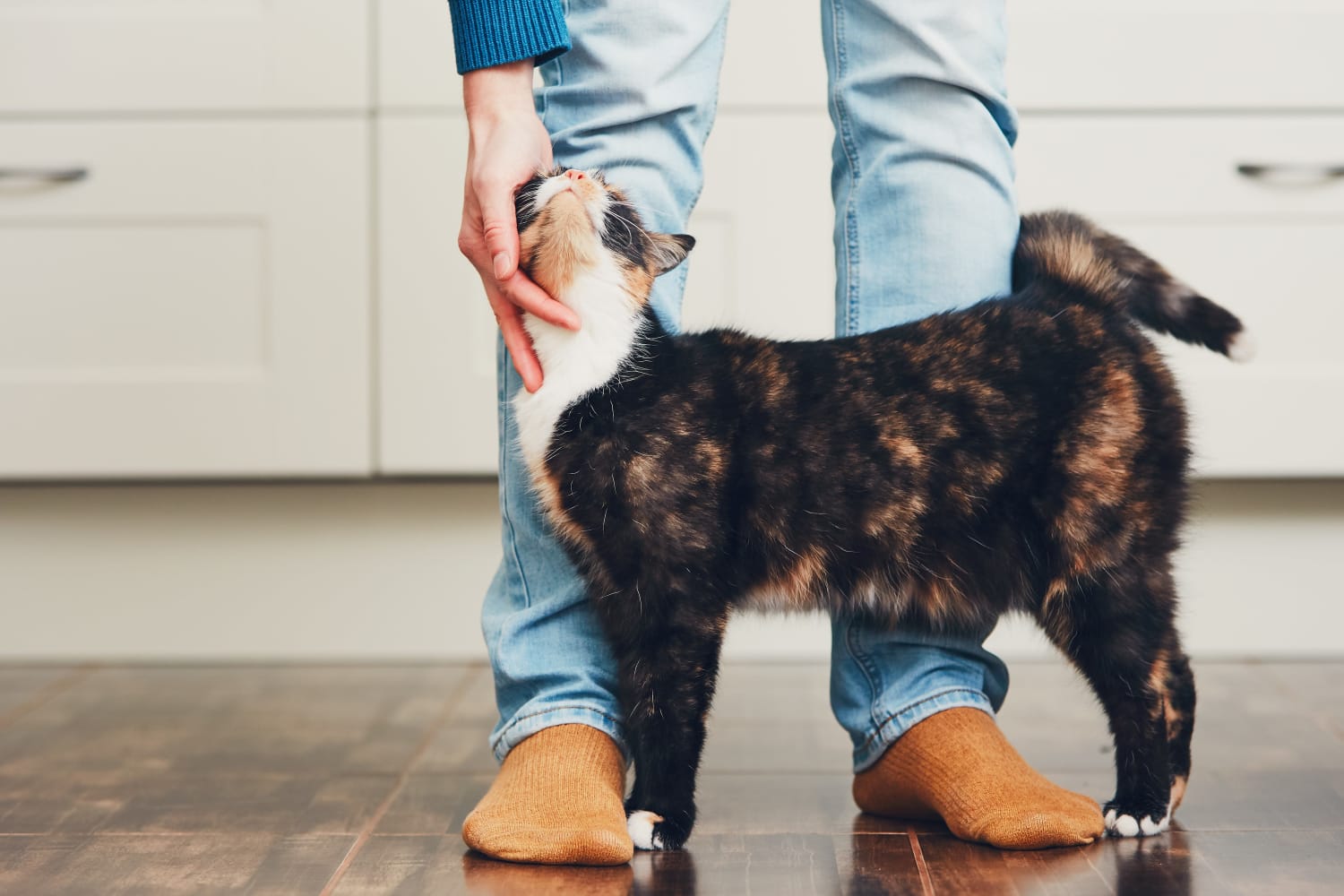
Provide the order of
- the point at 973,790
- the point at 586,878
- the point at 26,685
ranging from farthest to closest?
the point at 26,685 < the point at 973,790 < the point at 586,878

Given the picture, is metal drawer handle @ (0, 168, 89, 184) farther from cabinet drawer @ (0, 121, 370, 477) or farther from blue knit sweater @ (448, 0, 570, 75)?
blue knit sweater @ (448, 0, 570, 75)

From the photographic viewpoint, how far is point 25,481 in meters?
1.90

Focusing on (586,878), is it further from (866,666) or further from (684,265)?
(684,265)

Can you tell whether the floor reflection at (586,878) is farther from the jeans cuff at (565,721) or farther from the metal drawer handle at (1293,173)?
the metal drawer handle at (1293,173)

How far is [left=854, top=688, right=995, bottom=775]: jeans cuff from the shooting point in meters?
1.13

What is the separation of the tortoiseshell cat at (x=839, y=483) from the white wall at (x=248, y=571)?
0.86m

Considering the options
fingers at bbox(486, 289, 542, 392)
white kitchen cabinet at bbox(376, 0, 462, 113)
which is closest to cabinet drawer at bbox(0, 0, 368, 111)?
white kitchen cabinet at bbox(376, 0, 462, 113)

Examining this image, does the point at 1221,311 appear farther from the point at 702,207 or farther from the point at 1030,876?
the point at 702,207

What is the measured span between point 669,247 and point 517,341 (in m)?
0.15

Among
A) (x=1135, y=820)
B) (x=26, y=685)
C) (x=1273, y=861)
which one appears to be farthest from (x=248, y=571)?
(x=1273, y=861)

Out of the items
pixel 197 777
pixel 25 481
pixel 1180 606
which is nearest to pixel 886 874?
pixel 1180 606

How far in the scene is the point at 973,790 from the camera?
3.46 feet

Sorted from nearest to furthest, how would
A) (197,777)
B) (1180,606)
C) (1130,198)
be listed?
(1180,606)
(197,777)
(1130,198)

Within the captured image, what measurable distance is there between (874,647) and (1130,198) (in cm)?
95
